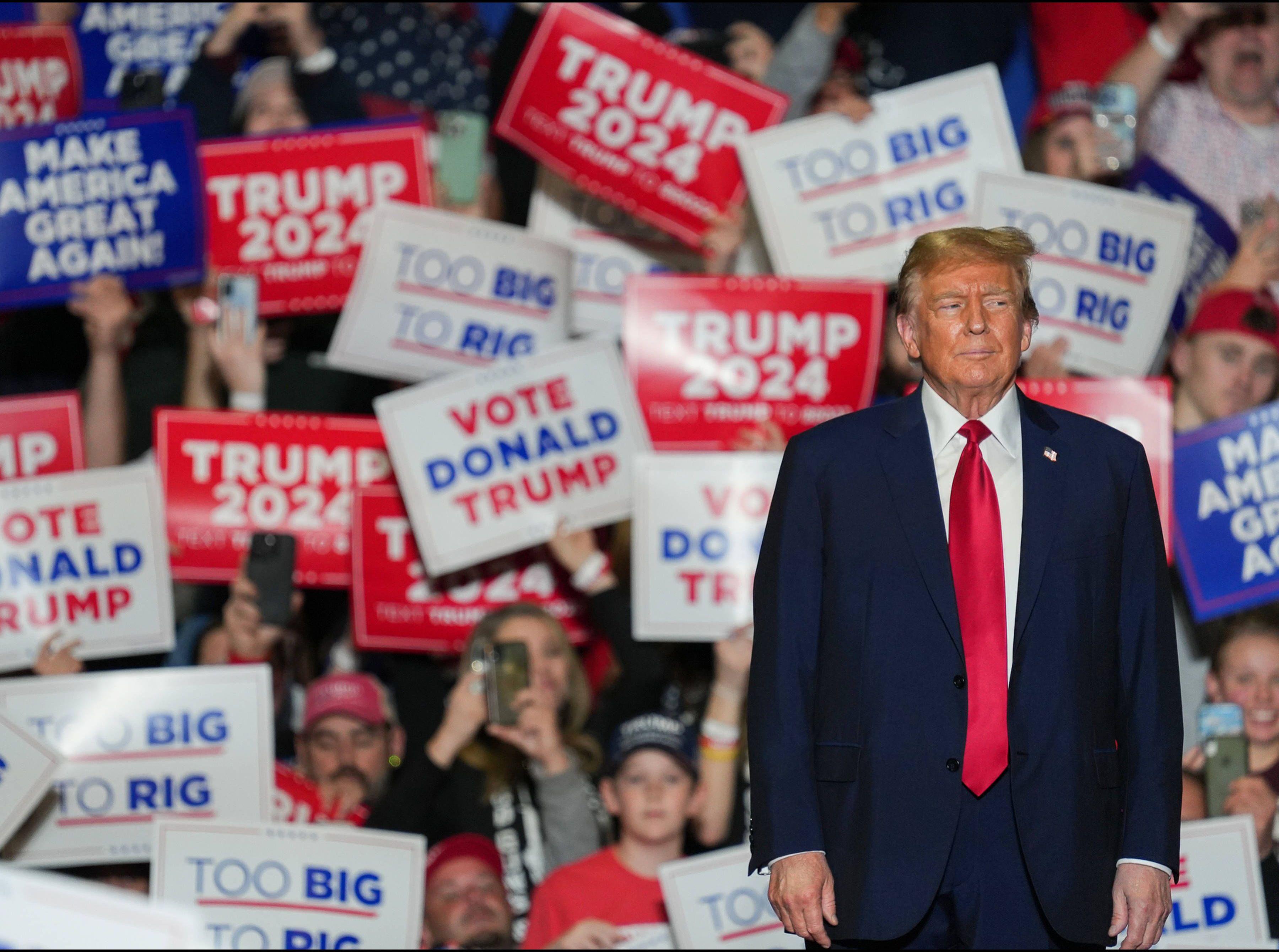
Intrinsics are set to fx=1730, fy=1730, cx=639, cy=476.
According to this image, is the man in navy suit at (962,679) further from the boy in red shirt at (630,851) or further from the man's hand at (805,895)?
the boy in red shirt at (630,851)

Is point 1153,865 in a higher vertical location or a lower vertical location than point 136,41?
lower

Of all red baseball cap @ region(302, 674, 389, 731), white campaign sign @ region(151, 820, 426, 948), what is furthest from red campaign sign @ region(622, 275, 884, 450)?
white campaign sign @ region(151, 820, 426, 948)

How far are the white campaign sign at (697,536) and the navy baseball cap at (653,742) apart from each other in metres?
0.29

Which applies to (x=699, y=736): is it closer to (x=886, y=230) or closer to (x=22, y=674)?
(x=886, y=230)

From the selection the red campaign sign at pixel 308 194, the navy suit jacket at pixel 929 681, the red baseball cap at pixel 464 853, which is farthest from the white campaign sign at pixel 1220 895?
the red campaign sign at pixel 308 194

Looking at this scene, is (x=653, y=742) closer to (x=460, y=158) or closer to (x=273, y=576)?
(x=273, y=576)

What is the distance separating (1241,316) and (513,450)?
1990 millimetres

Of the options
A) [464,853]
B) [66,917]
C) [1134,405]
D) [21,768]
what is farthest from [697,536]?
[66,917]

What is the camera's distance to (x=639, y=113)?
4.94 meters

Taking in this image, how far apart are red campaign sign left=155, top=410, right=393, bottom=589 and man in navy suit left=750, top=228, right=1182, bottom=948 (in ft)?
9.29

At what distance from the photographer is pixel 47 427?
4.77 m

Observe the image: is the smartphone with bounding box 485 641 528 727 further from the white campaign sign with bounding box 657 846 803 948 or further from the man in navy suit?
the man in navy suit

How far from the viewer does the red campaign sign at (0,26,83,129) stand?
535 cm

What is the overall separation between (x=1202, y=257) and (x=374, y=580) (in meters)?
2.55
